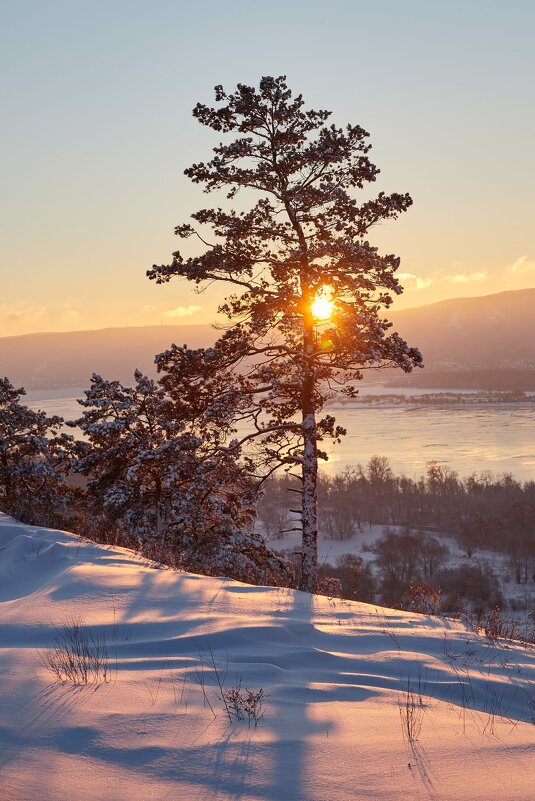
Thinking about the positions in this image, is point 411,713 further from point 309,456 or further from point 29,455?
point 29,455

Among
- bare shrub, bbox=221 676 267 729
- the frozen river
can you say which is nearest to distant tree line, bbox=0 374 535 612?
bare shrub, bbox=221 676 267 729

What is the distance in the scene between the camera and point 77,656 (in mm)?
4906

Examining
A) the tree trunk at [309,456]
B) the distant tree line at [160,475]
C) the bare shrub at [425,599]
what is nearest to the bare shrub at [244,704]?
the bare shrub at [425,599]

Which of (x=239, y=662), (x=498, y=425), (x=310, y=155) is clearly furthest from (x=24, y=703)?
(x=498, y=425)

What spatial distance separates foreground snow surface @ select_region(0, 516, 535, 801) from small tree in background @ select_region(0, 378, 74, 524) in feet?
55.5

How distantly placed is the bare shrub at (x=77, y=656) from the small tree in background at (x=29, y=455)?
723 inches

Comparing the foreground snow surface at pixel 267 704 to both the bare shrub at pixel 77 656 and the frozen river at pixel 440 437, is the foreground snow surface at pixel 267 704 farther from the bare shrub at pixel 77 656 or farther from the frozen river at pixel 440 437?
the frozen river at pixel 440 437

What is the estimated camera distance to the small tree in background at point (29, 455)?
23.6 m

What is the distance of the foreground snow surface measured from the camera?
10.7ft

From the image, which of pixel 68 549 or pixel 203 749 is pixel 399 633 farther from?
pixel 68 549

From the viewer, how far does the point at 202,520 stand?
18719mm

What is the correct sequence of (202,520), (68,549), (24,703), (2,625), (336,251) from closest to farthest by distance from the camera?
(24,703), (2,625), (68,549), (336,251), (202,520)

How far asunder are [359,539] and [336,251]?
7116cm

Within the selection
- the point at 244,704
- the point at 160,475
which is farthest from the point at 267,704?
the point at 160,475
